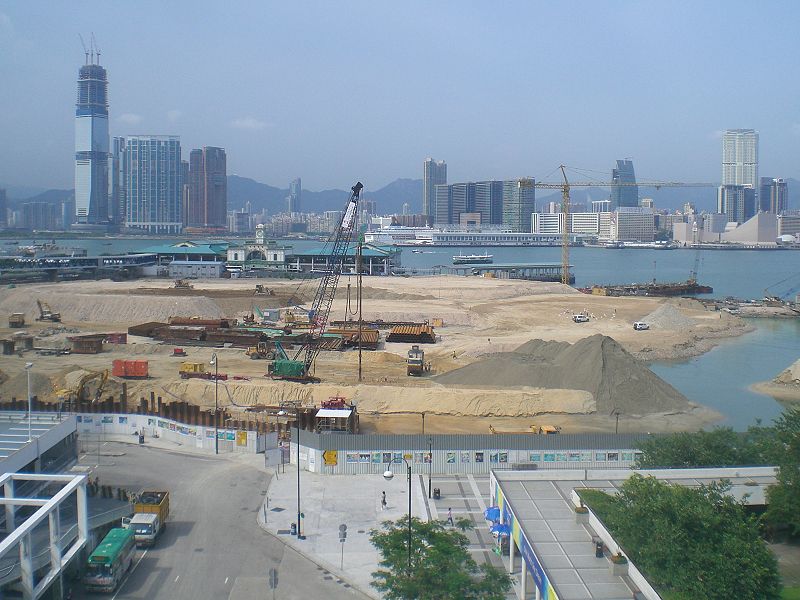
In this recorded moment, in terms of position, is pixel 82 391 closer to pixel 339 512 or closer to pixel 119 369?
pixel 119 369

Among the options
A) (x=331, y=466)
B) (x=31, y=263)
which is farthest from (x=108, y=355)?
(x=31, y=263)

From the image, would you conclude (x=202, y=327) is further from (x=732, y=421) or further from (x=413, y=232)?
(x=413, y=232)

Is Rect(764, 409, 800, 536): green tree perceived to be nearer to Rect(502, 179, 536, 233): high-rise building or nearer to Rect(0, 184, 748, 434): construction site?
Rect(0, 184, 748, 434): construction site

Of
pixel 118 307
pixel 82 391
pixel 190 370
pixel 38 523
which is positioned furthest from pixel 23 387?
pixel 118 307

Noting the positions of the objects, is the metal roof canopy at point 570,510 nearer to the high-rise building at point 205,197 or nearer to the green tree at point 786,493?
the green tree at point 786,493

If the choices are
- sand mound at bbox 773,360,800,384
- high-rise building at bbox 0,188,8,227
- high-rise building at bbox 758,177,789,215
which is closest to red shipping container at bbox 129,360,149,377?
sand mound at bbox 773,360,800,384
